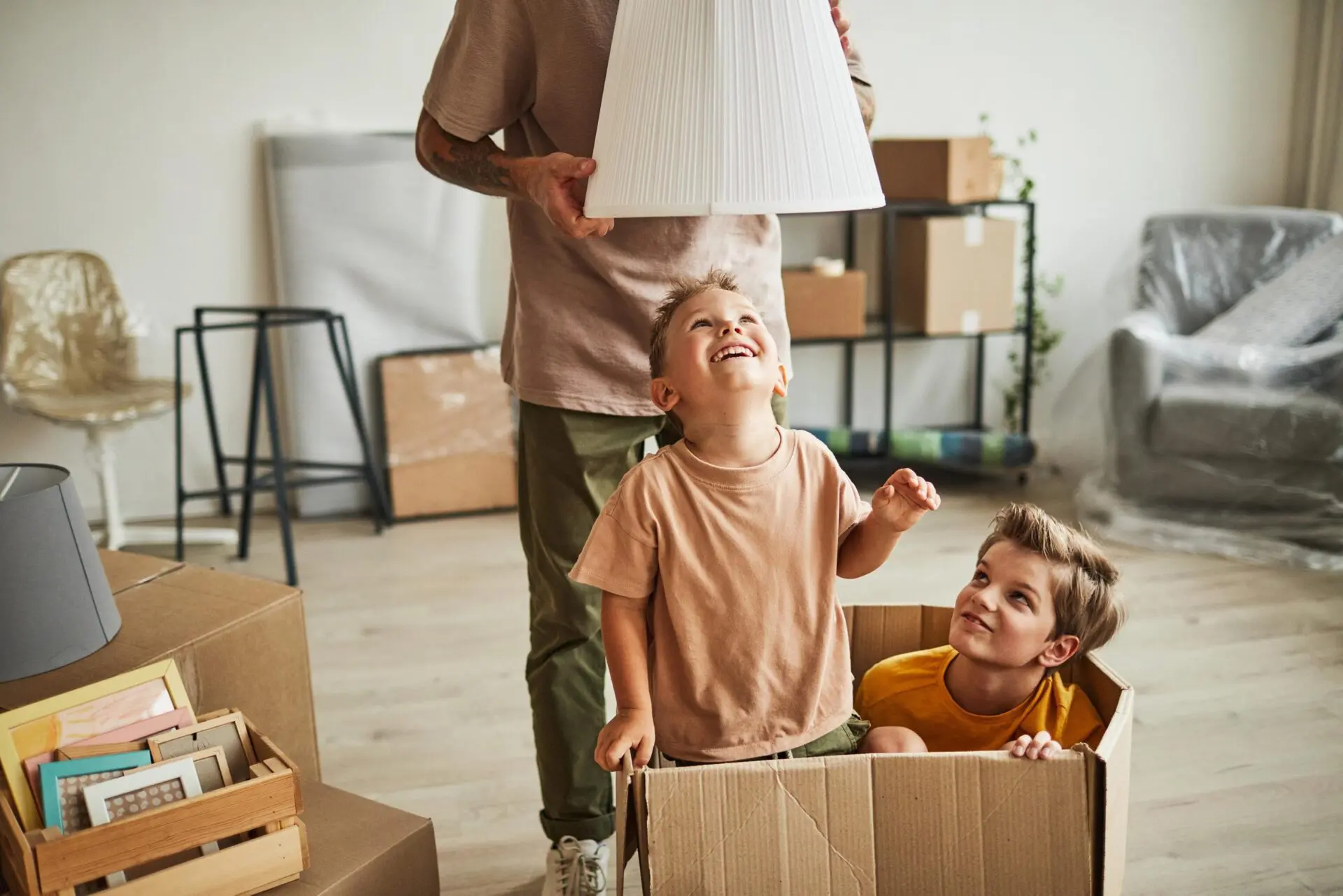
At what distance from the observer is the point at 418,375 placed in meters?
3.77

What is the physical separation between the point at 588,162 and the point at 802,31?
26cm

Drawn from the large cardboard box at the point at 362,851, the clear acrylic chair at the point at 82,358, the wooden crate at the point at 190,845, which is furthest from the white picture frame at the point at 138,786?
the clear acrylic chair at the point at 82,358

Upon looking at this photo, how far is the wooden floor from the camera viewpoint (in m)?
1.88

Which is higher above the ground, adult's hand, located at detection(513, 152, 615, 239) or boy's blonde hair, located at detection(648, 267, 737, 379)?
adult's hand, located at detection(513, 152, 615, 239)

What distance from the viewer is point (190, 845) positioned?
1.25 metres

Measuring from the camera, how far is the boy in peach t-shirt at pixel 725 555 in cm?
126

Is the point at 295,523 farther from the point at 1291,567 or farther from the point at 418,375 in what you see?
the point at 1291,567

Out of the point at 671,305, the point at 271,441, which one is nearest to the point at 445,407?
the point at 271,441

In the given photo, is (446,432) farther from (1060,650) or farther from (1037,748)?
(1037,748)

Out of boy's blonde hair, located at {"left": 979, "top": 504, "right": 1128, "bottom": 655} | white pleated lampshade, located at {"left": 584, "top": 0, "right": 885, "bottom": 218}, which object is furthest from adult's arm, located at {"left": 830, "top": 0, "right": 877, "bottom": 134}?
boy's blonde hair, located at {"left": 979, "top": 504, "right": 1128, "bottom": 655}

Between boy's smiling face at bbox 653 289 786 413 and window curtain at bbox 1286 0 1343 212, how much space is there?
371cm

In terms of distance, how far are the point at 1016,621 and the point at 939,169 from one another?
2481 millimetres

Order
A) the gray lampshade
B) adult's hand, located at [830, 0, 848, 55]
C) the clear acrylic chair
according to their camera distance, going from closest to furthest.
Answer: adult's hand, located at [830, 0, 848, 55] < the gray lampshade < the clear acrylic chair

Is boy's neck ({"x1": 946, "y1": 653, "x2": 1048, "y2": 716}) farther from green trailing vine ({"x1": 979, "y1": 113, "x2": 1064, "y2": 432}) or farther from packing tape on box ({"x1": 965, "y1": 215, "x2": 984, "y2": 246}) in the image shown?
green trailing vine ({"x1": 979, "y1": 113, "x2": 1064, "y2": 432})
